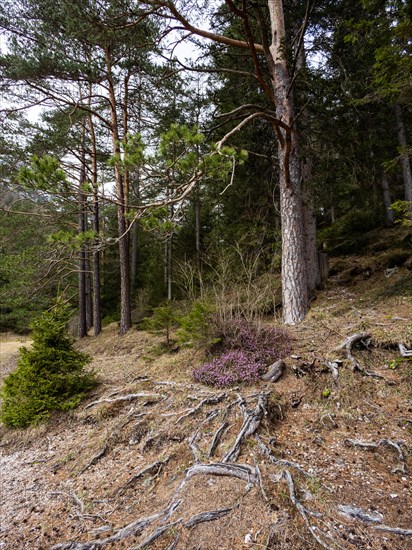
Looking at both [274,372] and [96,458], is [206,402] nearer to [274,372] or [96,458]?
[274,372]

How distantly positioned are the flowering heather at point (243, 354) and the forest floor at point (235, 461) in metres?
0.17

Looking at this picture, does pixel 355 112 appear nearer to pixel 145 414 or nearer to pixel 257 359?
pixel 257 359

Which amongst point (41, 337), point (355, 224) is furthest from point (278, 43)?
point (355, 224)

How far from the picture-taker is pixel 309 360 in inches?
143

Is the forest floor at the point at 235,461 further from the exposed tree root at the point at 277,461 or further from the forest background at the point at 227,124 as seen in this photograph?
the forest background at the point at 227,124

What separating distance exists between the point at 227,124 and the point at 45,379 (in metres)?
6.56

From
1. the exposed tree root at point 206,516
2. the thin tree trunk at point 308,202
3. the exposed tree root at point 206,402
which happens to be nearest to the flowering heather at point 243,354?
the exposed tree root at point 206,402

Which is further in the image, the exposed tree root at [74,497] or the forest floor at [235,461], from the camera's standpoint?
the exposed tree root at [74,497]

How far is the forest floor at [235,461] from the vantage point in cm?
175

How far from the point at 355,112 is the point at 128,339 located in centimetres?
835

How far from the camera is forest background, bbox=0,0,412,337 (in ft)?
13.0

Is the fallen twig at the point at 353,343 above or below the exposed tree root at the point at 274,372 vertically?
above

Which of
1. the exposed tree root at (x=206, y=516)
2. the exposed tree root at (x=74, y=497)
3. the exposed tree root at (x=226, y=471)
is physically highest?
the exposed tree root at (x=226, y=471)

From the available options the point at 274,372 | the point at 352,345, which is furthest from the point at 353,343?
the point at 274,372
